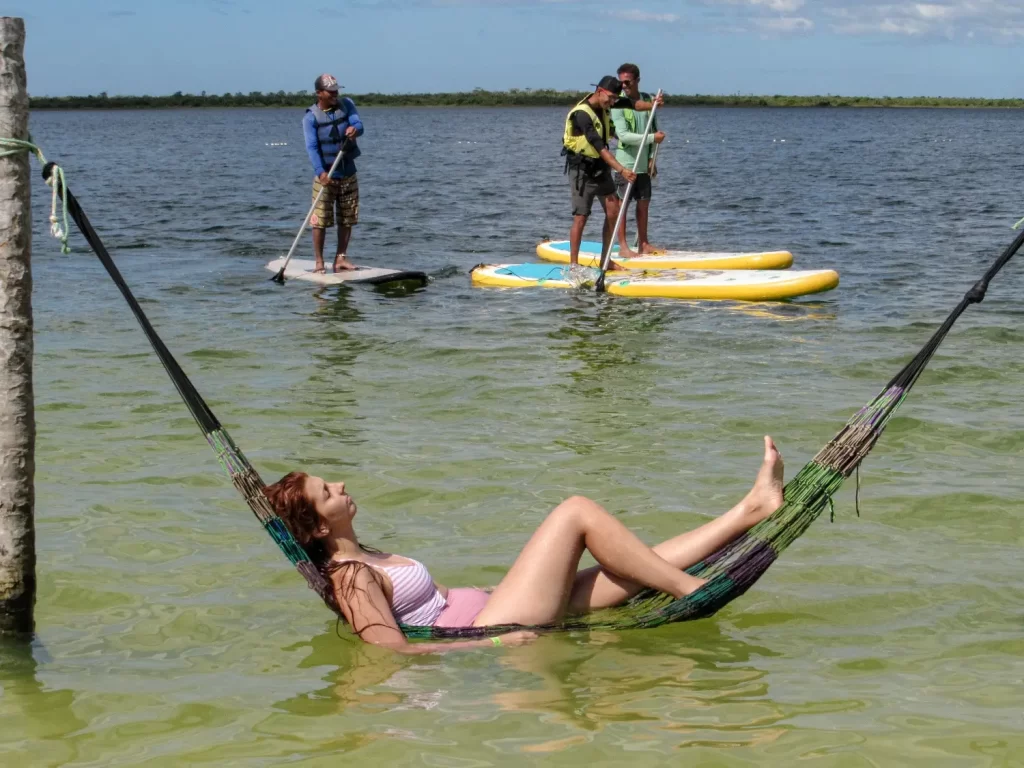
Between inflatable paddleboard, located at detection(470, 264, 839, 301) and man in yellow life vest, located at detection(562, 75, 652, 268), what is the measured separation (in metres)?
0.46

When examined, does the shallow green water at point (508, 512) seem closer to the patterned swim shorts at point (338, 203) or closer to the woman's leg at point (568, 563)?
the woman's leg at point (568, 563)

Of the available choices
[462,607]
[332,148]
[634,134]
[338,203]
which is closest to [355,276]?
[338,203]

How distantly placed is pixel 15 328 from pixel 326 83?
9.11m

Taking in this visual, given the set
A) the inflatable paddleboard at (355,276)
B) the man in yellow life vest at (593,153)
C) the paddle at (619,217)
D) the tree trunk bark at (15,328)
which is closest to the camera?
the tree trunk bark at (15,328)

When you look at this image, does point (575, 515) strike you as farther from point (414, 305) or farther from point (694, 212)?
point (694, 212)

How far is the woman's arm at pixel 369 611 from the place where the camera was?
475cm

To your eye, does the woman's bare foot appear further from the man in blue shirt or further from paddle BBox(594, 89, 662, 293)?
paddle BBox(594, 89, 662, 293)

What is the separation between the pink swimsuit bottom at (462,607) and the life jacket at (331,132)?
9046 millimetres

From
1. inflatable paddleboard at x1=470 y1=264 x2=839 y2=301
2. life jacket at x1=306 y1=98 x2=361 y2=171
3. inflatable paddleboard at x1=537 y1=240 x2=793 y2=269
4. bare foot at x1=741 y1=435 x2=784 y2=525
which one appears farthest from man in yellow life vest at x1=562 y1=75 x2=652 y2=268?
bare foot at x1=741 y1=435 x2=784 y2=525

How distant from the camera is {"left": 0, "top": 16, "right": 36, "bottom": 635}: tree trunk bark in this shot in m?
4.41

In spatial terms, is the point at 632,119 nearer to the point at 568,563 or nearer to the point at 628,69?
the point at 628,69

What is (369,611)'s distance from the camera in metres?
4.76

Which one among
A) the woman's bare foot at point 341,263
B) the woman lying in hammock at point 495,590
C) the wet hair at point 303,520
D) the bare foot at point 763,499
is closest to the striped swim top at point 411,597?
the woman lying in hammock at point 495,590

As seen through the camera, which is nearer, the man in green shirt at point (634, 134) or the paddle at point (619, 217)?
the paddle at point (619, 217)
